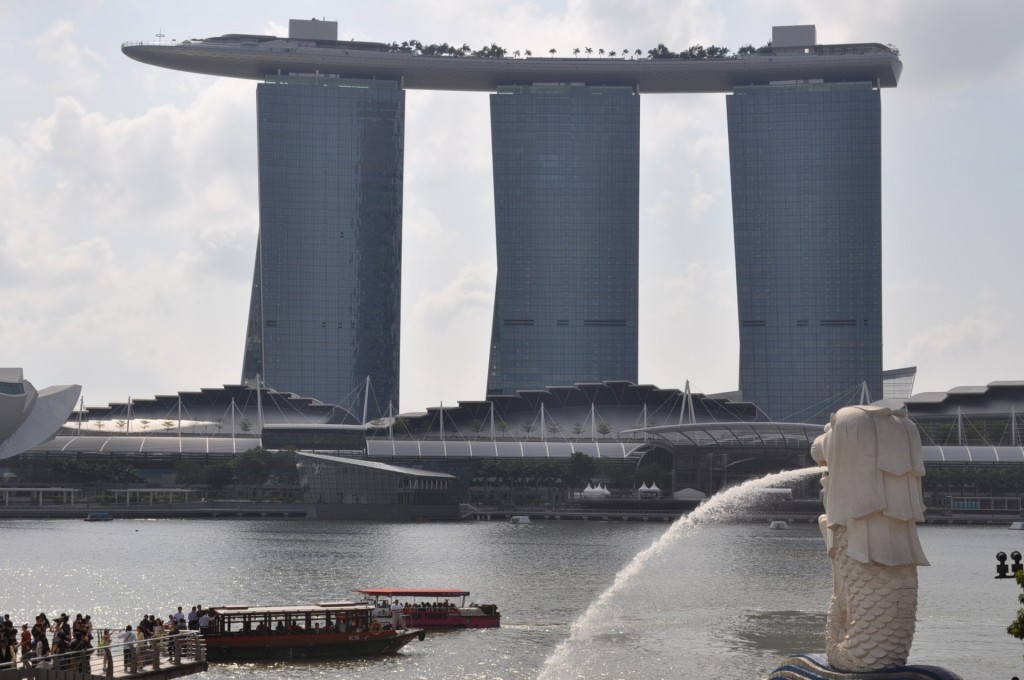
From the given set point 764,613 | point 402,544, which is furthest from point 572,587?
point 402,544

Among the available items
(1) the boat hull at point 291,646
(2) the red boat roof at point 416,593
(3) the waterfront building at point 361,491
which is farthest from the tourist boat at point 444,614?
(3) the waterfront building at point 361,491

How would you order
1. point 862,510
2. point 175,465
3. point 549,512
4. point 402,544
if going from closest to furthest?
1. point 862,510
2. point 402,544
3. point 549,512
4. point 175,465

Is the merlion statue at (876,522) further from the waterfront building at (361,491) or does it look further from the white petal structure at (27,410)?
the white petal structure at (27,410)

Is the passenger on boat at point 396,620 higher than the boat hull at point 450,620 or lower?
higher

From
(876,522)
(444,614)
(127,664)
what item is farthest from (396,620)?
(876,522)

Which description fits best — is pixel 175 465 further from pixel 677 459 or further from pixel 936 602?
pixel 936 602

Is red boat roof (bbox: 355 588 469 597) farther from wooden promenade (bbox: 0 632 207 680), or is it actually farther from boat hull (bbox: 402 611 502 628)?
wooden promenade (bbox: 0 632 207 680)
